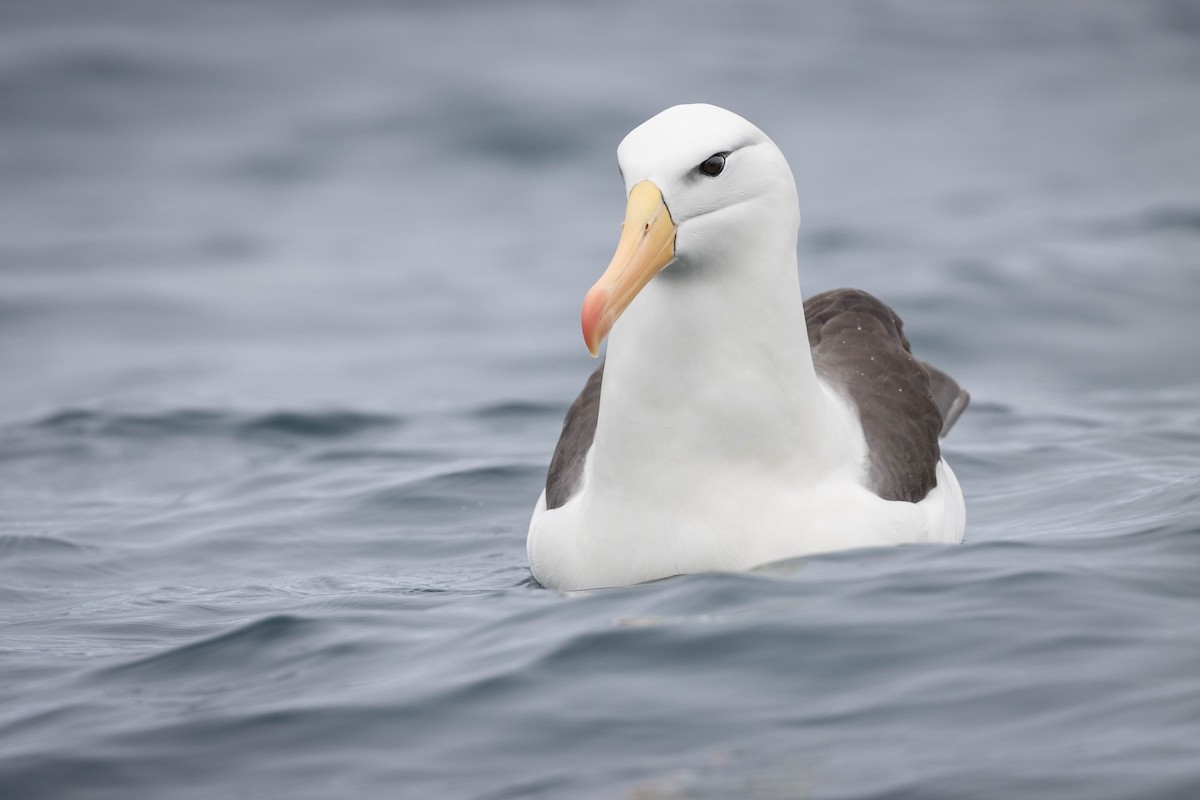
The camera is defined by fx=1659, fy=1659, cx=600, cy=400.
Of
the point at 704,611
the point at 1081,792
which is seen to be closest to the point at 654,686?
the point at 704,611

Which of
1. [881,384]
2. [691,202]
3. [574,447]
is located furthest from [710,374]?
[881,384]

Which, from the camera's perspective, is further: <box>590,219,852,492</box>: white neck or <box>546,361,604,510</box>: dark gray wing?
<box>546,361,604,510</box>: dark gray wing

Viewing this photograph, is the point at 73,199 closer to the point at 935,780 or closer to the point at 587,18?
the point at 587,18

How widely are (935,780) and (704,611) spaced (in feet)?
4.65

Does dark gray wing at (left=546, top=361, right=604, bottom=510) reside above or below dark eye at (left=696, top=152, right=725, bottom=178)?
below

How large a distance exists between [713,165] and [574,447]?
1734 mm

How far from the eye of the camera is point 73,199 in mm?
20766

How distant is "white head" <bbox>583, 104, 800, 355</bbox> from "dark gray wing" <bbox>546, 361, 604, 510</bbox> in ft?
3.60

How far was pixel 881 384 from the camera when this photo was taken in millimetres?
7102

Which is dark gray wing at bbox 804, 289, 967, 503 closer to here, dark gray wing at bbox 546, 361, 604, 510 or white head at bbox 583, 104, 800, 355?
dark gray wing at bbox 546, 361, 604, 510

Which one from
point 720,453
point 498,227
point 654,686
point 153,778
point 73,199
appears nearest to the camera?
point 153,778

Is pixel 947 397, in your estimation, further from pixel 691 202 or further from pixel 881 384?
pixel 691 202

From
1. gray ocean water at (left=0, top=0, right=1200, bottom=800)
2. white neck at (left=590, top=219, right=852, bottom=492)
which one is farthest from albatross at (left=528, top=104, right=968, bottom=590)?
gray ocean water at (left=0, top=0, right=1200, bottom=800)

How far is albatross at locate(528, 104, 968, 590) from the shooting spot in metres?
5.58
